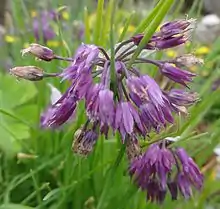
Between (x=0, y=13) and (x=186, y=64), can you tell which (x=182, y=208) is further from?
→ (x=0, y=13)

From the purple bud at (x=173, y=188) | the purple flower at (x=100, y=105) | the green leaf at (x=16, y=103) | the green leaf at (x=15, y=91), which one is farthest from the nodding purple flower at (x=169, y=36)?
the green leaf at (x=15, y=91)

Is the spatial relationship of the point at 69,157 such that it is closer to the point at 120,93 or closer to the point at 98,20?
the point at 98,20

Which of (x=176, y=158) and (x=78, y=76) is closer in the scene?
(x=78, y=76)

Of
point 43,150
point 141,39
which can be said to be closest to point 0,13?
point 43,150

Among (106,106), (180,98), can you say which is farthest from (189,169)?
(106,106)

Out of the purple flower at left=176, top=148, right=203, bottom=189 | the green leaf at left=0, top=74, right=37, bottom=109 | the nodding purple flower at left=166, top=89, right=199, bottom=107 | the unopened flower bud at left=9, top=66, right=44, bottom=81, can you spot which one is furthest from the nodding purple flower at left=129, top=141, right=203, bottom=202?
the green leaf at left=0, top=74, right=37, bottom=109

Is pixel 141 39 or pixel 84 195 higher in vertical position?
pixel 141 39
